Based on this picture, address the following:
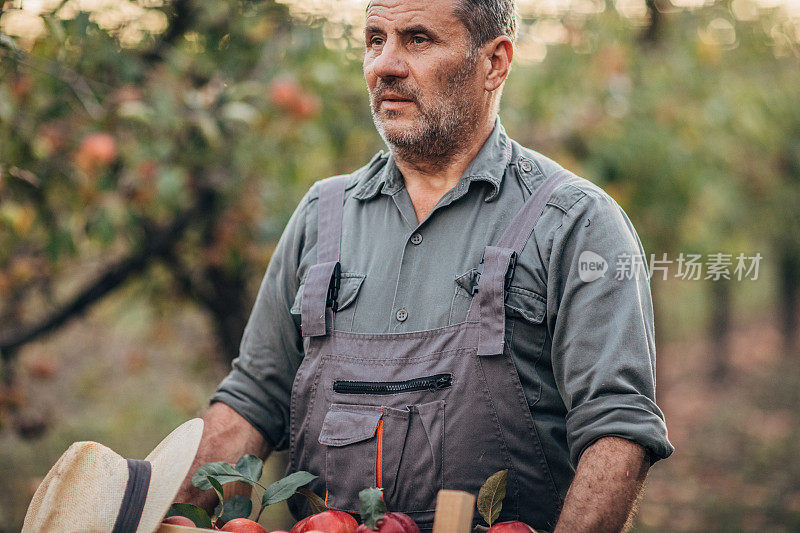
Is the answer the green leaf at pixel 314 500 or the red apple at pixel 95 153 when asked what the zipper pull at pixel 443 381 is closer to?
the green leaf at pixel 314 500

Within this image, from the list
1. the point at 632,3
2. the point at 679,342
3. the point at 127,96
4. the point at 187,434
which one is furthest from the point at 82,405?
the point at 679,342

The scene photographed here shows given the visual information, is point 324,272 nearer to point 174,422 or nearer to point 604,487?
point 604,487

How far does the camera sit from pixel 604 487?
177 cm

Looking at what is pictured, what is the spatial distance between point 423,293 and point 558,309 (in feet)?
1.10

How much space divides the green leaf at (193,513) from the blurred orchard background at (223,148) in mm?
1444

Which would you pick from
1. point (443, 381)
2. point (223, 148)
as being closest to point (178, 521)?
point (443, 381)

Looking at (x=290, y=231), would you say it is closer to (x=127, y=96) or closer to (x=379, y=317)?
(x=379, y=317)

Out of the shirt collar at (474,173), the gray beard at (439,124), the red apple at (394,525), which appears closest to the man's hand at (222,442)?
the red apple at (394,525)

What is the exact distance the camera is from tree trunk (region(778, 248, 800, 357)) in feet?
48.6

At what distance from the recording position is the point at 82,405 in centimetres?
790

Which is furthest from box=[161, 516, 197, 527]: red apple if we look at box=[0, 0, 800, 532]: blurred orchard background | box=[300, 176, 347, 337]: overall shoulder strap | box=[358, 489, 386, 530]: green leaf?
box=[0, 0, 800, 532]: blurred orchard background

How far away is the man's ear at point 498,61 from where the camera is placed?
2186 mm

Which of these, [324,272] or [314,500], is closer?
[314,500]

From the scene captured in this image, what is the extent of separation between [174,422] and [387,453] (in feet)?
16.7
